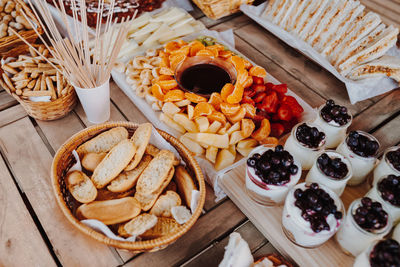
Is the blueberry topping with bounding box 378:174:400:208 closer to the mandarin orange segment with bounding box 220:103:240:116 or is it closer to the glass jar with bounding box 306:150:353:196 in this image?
the glass jar with bounding box 306:150:353:196

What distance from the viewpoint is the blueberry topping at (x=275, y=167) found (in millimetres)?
841

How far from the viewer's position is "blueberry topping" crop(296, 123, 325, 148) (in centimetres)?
93

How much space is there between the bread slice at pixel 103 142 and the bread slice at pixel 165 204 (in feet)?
0.82

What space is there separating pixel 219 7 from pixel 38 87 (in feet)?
3.29

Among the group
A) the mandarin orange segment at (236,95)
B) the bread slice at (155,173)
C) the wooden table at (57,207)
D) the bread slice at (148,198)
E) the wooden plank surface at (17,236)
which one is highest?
the mandarin orange segment at (236,95)

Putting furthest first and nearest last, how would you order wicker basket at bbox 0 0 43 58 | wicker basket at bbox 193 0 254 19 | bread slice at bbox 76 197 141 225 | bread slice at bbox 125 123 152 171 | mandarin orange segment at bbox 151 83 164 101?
wicker basket at bbox 193 0 254 19 → wicker basket at bbox 0 0 43 58 → mandarin orange segment at bbox 151 83 164 101 → bread slice at bbox 125 123 152 171 → bread slice at bbox 76 197 141 225

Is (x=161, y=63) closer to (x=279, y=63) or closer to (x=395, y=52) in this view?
(x=279, y=63)

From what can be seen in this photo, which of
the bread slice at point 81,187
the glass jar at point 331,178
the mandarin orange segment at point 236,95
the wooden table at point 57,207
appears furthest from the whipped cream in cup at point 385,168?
the bread slice at point 81,187

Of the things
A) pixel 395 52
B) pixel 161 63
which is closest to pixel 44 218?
pixel 161 63

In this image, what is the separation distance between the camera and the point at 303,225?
30.7 inches

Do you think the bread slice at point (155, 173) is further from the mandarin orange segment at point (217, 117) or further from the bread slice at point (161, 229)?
the mandarin orange segment at point (217, 117)

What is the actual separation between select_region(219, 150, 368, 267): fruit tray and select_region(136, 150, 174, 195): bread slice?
20 cm

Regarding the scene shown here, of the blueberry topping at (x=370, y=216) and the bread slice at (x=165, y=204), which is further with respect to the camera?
the bread slice at (x=165, y=204)

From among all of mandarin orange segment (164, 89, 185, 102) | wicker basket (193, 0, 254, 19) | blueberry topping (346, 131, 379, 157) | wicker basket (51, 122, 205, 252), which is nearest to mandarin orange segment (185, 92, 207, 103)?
mandarin orange segment (164, 89, 185, 102)
